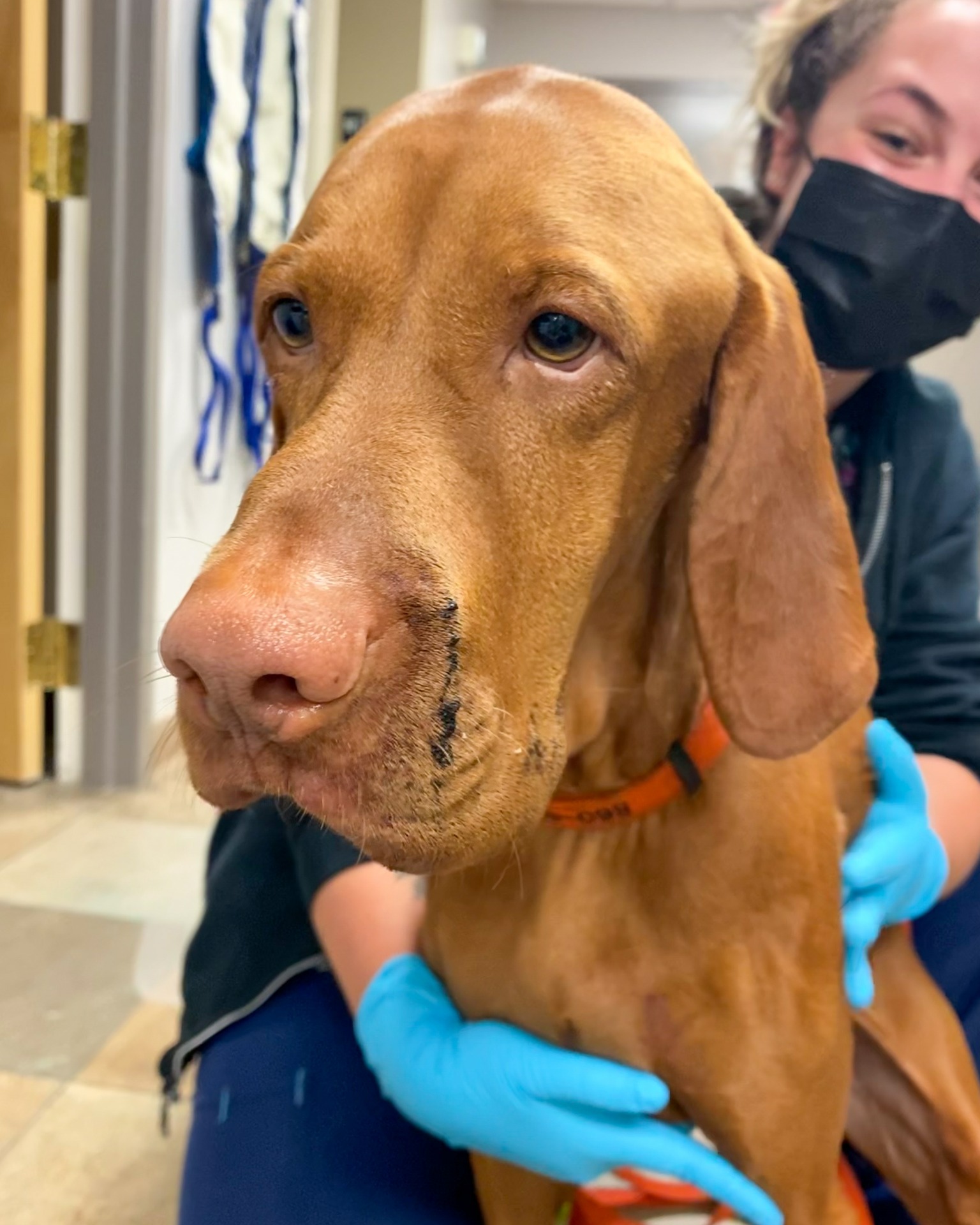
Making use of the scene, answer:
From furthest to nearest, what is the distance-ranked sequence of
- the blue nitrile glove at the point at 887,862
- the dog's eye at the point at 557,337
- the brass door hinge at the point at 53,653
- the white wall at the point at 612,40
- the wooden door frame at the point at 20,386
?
the white wall at the point at 612,40
the brass door hinge at the point at 53,653
the wooden door frame at the point at 20,386
the blue nitrile glove at the point at 887,862
the dog's eye at the point at 557,337

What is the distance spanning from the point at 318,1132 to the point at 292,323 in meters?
0.88

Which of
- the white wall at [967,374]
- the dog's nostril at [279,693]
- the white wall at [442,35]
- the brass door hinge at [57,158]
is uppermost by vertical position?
the white wall at [442,35]

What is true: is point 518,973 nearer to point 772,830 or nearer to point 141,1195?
point 772,830

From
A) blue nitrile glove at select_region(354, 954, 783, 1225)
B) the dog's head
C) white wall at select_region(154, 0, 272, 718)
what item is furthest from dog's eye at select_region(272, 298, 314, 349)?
white wall at select_region(154, 0, 272, 718)

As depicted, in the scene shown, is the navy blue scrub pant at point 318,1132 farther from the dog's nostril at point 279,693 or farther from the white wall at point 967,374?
the white wall at point 967,374

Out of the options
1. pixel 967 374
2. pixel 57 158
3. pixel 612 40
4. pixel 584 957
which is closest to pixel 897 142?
pixel 584 957

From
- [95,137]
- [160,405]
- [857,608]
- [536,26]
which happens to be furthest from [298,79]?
[536,26]

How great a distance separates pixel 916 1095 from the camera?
3.60 feet

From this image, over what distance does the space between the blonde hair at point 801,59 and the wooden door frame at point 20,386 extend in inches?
59.5

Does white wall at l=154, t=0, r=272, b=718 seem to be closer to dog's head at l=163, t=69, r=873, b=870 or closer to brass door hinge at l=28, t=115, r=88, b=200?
brass door hinge at l=28, t=115, r=88, b=200

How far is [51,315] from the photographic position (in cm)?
240

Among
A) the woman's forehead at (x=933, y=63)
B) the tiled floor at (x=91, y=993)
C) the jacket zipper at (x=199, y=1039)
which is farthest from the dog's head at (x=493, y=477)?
the jacket zipper at (x=199, y=1039)

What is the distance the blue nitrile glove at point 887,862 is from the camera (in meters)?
1.01

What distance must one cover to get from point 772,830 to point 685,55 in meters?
5.89
